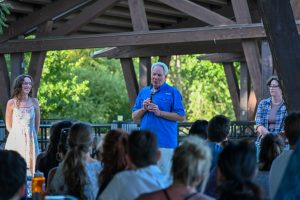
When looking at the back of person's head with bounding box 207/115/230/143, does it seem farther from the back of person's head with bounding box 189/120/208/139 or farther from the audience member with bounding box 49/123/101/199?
the audience member with bounding box 49/123/101/199

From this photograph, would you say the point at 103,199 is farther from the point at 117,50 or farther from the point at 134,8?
the point at 117,50

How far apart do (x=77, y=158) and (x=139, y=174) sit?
915 mm

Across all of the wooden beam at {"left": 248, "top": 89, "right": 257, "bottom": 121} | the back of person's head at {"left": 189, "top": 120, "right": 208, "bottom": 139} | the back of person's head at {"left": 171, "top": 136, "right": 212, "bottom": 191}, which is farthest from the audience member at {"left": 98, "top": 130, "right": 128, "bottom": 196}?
the wooden beam at {"left": 248, "top": 89, "right": 257, "bottom": 121}

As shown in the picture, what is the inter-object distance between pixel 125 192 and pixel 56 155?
1.95 meters

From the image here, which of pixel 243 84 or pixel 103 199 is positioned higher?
pixel 243 84

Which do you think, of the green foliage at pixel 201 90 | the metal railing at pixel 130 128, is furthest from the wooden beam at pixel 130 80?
the green foliage at pixel 201 90

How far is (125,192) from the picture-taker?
4453mm

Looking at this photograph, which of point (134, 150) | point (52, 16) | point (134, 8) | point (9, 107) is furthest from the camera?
point (52, 16)

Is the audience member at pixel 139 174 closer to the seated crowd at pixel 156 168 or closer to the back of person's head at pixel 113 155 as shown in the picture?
the seated crowd at pixel 156 168

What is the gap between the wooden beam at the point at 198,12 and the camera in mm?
12883

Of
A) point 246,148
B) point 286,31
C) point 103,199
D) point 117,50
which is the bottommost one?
point 103,199

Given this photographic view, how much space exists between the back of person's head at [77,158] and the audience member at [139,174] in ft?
2.14

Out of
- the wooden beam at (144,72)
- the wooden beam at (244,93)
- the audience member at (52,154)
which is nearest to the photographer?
the audience member at (52,154)

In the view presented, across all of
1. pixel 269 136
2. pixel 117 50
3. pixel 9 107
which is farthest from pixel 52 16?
pixel 269 136
